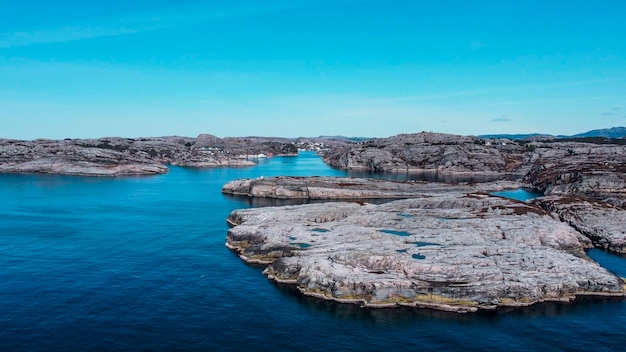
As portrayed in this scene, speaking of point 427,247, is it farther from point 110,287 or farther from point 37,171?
point 37,171

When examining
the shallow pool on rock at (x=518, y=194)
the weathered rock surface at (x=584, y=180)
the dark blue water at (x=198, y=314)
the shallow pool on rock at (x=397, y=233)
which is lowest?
the dark blue water at (x=198, y=314)

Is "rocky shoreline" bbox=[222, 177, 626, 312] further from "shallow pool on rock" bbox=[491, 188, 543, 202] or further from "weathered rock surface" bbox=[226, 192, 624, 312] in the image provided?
"shallow pool on rock" bbox=[491, 188, 543, 202]

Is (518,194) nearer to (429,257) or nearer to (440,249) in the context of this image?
(440,249)

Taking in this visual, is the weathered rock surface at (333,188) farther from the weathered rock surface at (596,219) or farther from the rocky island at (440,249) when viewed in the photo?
the weathered rock surface at (596,219)

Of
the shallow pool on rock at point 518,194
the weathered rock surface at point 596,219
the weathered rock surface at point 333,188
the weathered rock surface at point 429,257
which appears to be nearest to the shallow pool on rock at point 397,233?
the weathered rock surface at point 429,257

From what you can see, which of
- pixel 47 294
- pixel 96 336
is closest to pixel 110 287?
pixel 47 294

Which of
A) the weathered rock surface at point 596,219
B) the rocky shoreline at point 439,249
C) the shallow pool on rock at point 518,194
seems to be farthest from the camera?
the shallow pool on rock at point 518,194

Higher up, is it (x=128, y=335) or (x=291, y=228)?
(x=291, y=228)
